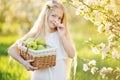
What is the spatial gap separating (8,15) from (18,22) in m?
0.29

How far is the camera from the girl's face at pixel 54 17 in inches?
228

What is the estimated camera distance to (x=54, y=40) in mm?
5844

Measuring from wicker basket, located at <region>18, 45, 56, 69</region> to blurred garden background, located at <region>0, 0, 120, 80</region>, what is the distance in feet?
1.50

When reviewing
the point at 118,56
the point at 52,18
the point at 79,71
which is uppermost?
the point at 52,18

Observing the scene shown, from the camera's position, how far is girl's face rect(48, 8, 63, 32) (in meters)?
5.80

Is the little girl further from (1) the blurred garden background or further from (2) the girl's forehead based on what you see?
(1) the blurred garden background

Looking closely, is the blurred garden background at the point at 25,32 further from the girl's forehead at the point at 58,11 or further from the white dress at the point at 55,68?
the white dress at the point at 55,68

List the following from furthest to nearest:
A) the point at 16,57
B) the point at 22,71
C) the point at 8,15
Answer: the point at 8,15
the point at 22,71
the point at 16,57

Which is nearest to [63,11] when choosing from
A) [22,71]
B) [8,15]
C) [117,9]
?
[117,9]

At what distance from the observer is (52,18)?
19.1 ft

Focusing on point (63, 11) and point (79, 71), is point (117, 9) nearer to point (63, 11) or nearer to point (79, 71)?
point (63, 11)

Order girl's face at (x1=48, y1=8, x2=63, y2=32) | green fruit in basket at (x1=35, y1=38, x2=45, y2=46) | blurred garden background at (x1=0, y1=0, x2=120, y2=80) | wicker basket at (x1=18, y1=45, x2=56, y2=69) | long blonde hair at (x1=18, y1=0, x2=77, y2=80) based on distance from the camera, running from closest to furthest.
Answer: wicker basket at (x1=18, y1=45, x2=56, y2=69), green fruit in basket at (x1=35, y1=38, x2=45, y2=46), girl's face at (x1=48, y1=8, x2=63, y2=32), long blonde hair at (x1=18, y1=0, x2=77, y2=80), blurred garden background at (x1=0, y1=0, x2=120, y2=80)

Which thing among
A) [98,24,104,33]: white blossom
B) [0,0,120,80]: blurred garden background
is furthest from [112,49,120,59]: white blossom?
[98,24,104,33]: white blossom

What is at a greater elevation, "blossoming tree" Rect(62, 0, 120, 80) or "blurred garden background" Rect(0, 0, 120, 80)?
"blossoming tree" Rect(62, 0, 120, 80)
